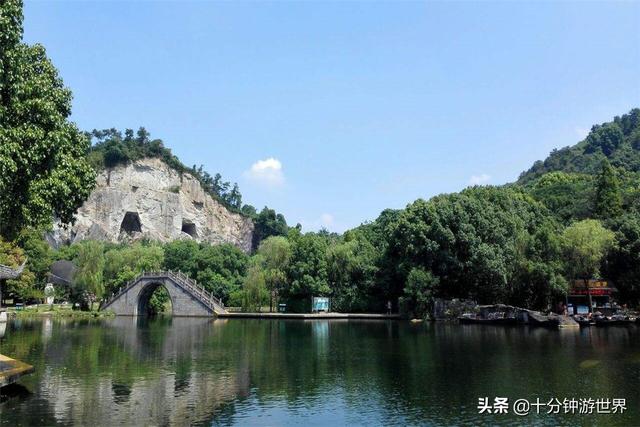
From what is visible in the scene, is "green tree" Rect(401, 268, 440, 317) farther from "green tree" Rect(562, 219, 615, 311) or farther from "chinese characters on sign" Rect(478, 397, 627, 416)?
"chinese characters on sign" Rect(478, 397, 627, 416)

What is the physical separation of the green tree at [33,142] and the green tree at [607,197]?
45.2 meters

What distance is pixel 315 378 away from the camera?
1695cm

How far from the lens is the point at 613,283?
4019cm

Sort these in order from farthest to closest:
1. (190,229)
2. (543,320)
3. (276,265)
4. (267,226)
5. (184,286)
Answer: (267,226) → (190,229) → (276,265) → (184,286) → (543,320)

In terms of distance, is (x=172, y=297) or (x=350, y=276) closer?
(x=350, y=276)

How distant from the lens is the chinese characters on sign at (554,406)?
40.1 feet

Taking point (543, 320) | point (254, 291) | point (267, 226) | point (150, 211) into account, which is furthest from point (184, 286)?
point (267, 226)

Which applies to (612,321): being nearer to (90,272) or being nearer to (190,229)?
(90,272)

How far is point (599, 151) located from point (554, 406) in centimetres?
11212

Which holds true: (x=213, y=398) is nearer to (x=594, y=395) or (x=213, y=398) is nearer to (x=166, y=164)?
(x=594, y=395)

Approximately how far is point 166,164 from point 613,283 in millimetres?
76255

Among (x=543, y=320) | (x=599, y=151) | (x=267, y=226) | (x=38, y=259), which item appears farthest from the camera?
(x=599, y=151)

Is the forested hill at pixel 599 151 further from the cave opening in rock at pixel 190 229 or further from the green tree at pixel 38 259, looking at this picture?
the green tree at pixel 38 259

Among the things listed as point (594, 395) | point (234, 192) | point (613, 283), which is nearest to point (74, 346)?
A: point (594, 395)
